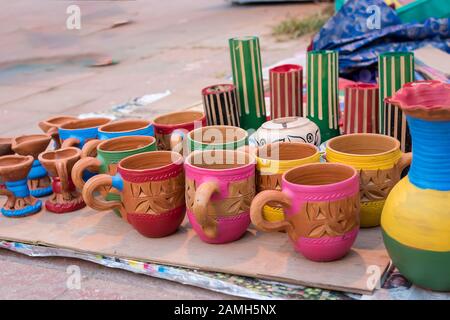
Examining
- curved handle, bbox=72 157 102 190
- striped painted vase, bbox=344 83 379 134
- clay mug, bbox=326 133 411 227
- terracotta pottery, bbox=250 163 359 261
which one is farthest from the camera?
striped painted vase, bbox=344 83 379 134

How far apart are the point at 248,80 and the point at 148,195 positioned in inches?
23.0

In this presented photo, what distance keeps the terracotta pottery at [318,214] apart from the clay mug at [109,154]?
38cm

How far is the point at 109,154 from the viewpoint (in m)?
1.34

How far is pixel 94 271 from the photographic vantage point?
122 cm

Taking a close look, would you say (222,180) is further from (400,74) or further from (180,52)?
(180,52)

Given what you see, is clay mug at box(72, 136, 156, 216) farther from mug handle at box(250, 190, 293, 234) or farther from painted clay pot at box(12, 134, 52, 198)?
mug handle at box(250, 190, 293, 234)

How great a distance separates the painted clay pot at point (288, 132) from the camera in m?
1.32

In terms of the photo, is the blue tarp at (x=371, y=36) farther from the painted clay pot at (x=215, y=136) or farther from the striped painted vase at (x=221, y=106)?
the painted clay pot at (x=215, y=136)

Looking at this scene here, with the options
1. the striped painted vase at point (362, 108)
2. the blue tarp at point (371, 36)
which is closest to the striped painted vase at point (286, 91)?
the striped painted vase at point (362, 108)

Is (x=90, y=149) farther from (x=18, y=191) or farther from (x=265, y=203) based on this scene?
(x=265, y=203)

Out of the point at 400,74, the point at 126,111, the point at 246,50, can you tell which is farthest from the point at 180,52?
the point at 400,74

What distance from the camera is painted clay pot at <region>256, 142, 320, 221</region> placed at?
1.19 m

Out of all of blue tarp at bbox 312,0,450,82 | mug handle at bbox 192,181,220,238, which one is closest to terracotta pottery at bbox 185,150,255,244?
mug handle at bbox 192,181,220,238

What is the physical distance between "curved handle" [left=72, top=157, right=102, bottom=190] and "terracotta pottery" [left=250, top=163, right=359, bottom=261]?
0.43 metres
